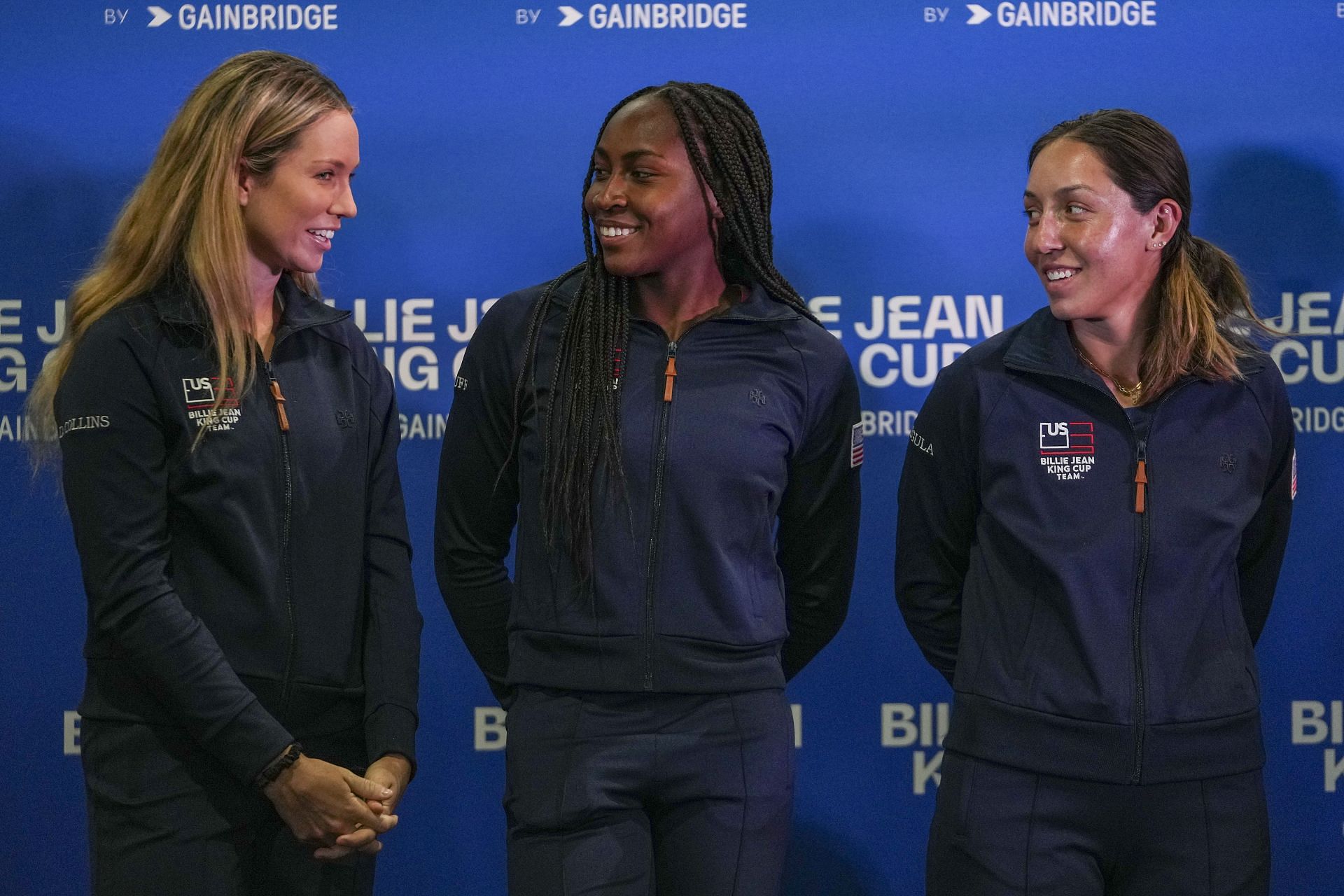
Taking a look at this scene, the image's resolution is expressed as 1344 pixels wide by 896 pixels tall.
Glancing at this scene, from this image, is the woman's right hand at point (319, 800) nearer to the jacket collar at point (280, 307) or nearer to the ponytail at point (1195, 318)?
the jacket collar at point (280, 307)

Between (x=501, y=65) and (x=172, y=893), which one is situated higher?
(x=501, y=65)

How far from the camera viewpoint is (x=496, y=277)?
9.97 ft

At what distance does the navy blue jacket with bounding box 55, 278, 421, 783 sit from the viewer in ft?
6.25

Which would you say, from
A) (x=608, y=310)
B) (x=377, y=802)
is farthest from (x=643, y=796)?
(x=608, y=310)

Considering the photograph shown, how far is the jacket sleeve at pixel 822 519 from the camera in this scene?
228 centimetres

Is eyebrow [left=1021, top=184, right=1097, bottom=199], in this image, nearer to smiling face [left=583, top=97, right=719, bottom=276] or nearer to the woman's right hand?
smiling face [left=583, top=97, right=719, bottom=276]

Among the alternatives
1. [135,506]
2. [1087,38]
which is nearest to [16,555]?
[135,506]

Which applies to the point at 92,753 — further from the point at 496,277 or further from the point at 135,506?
the point at 496,277

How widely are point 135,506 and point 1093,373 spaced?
135cm

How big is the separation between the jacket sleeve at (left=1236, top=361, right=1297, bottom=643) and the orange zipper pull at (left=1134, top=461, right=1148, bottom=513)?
0.84 ft

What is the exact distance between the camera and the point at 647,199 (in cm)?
216

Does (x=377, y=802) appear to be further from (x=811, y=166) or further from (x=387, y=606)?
(x=811, y=166)

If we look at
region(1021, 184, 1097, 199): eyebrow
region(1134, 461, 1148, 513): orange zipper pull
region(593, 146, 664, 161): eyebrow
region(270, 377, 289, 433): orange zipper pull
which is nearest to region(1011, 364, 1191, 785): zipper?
region(1134, 461, 1148, 513): orange zipper pull

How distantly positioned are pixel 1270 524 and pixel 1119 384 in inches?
14.1
